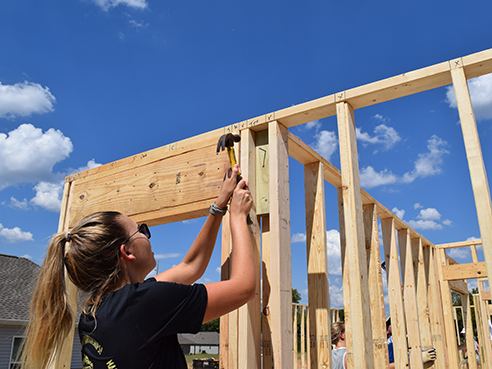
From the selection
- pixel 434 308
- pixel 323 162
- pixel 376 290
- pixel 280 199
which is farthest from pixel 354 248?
pixel 434 308

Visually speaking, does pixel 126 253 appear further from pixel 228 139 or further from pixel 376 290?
pixel 376 290

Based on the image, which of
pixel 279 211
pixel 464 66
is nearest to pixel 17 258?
pixel 279 211

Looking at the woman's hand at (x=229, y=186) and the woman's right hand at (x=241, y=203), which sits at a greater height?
the woman's hand at (x=229, y=186)

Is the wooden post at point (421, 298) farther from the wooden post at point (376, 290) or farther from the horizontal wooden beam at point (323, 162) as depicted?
the wooden post at point (376, 290)

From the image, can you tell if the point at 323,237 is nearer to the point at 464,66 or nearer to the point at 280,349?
the point at 280,349

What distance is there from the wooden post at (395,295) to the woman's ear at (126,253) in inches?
158

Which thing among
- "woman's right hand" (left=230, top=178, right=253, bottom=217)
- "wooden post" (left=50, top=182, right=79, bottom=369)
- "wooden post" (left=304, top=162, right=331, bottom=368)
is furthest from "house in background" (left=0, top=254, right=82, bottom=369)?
"woman's right hand" (left=230, top=178, right=253, bottom=217)

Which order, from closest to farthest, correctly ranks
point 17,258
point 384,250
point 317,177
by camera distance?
point 317,177, point 384,250, point 17,258

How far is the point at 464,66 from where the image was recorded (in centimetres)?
209

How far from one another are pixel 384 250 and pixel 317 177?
2484mm

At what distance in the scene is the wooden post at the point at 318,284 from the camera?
119 inches

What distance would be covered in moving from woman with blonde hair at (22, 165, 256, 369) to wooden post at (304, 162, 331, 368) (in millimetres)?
1499

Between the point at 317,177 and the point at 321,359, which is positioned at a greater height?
the point at 317,177

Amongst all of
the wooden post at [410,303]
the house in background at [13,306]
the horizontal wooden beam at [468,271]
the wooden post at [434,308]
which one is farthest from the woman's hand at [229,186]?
the house in background at [13,306]
